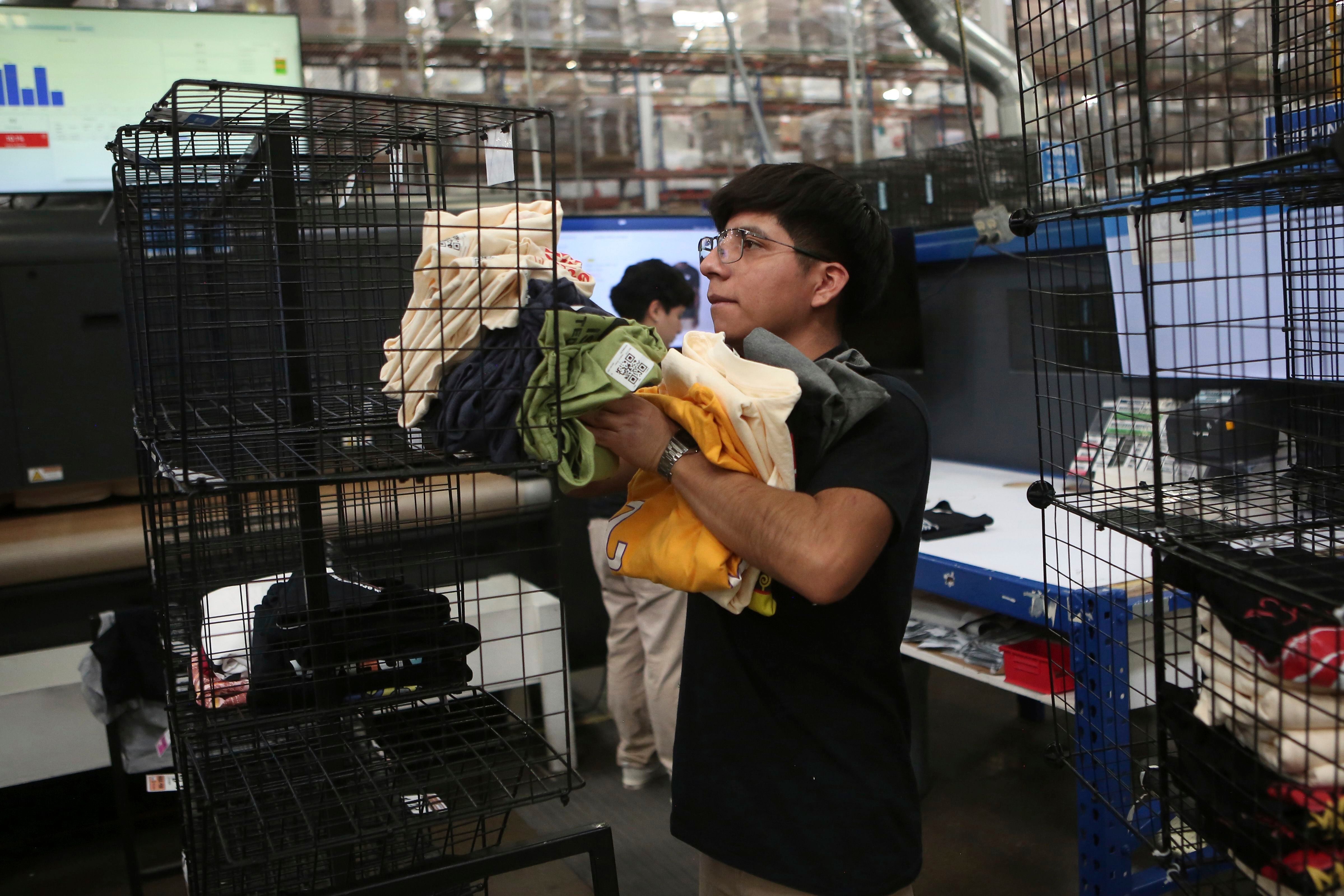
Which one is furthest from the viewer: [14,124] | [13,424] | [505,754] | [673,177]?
[673,177]

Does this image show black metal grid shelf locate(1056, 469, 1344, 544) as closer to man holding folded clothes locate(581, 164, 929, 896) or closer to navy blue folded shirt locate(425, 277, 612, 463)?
man holding folded clothes locate(581, 164, 929, 896)

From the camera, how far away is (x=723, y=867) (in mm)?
1482

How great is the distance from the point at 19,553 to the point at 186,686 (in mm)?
1627

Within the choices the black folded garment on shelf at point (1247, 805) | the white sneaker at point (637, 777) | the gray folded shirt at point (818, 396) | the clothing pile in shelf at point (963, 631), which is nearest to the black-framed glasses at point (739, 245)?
the gray folded shirt at point (818, 396)

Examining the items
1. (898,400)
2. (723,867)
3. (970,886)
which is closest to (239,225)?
(898,400)

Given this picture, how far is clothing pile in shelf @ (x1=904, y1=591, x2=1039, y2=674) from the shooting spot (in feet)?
8.40

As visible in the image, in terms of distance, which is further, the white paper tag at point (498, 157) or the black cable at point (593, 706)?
the black cable at point (593, 706)

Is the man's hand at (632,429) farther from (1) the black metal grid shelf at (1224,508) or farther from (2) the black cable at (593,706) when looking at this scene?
(2) the black cable at (593,706)

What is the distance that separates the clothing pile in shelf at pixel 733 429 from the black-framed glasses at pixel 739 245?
0.55ft

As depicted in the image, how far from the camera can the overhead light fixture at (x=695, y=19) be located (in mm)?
6844

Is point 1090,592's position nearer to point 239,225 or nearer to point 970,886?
point 970,886

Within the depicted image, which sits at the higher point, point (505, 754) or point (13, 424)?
point (13, 424)

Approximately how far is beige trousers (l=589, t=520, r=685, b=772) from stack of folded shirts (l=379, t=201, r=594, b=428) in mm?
1939

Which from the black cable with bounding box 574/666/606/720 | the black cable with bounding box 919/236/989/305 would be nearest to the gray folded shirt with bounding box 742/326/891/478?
the black cable with bounding box 919/236/989/305
